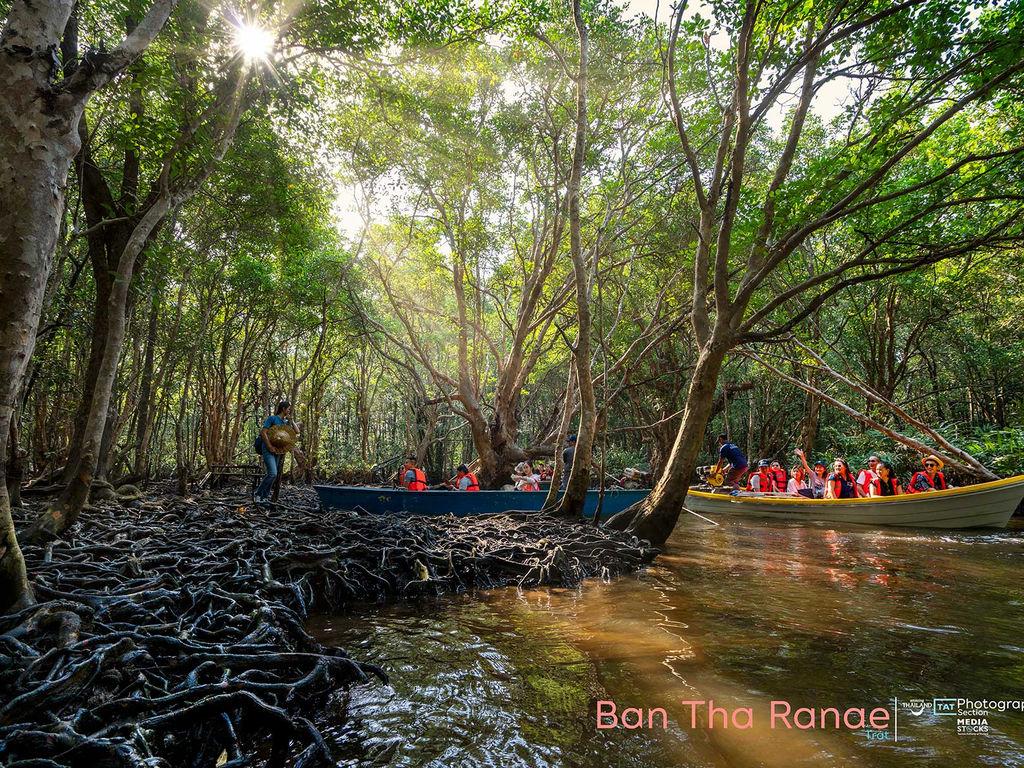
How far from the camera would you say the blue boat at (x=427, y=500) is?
9.45 m

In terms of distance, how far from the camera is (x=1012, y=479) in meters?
9.42

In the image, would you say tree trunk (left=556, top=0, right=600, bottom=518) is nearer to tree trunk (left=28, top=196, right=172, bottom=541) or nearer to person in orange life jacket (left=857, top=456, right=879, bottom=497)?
tree trunk (left=28, top=196, right=172, bottom=541)

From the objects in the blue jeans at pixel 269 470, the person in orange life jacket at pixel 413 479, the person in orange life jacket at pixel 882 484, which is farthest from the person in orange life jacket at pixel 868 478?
the blue jeans at pixel 269 470

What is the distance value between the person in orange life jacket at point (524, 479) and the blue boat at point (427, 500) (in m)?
0.85

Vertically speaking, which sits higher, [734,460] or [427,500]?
[734,460]

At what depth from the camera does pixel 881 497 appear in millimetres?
11070

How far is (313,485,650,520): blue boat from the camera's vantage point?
9.45 metres

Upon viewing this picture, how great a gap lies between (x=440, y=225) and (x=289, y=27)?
6.39 metres

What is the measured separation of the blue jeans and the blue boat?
3.30 feet

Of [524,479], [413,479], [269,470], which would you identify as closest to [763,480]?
[524,479]

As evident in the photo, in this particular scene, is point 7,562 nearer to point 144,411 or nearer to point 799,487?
point 144,411

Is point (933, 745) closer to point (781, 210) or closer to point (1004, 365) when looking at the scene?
point (781, 210)

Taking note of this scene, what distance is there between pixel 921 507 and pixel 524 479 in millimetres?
8457

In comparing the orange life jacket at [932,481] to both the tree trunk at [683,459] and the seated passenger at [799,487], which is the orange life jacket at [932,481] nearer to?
the seated passenger at [799,487]
